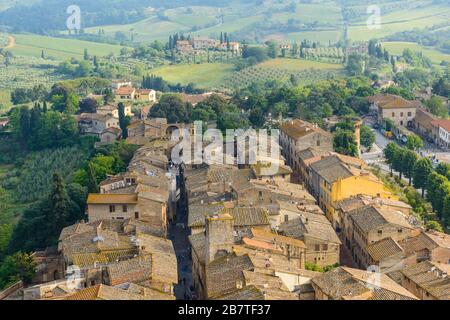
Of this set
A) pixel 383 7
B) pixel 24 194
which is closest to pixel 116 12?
pixel 383 7

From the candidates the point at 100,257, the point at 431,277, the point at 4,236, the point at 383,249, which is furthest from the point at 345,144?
the point at 100,257

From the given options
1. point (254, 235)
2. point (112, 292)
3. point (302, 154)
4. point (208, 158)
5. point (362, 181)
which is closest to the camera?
point (112, 292)

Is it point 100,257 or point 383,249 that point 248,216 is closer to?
point 383,249

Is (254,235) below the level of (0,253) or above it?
above

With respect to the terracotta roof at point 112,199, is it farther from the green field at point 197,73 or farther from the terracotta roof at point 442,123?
the green field at point 197,73

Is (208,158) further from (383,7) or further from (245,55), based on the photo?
(383,7)

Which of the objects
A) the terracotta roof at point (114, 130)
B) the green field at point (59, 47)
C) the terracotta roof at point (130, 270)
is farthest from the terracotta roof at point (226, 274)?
the green field at point (59, 47)

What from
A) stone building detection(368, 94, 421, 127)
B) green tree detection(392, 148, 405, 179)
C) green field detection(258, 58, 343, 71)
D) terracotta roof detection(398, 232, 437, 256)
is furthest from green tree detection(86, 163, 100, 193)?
green field detection(258, 58, 343, 71)
